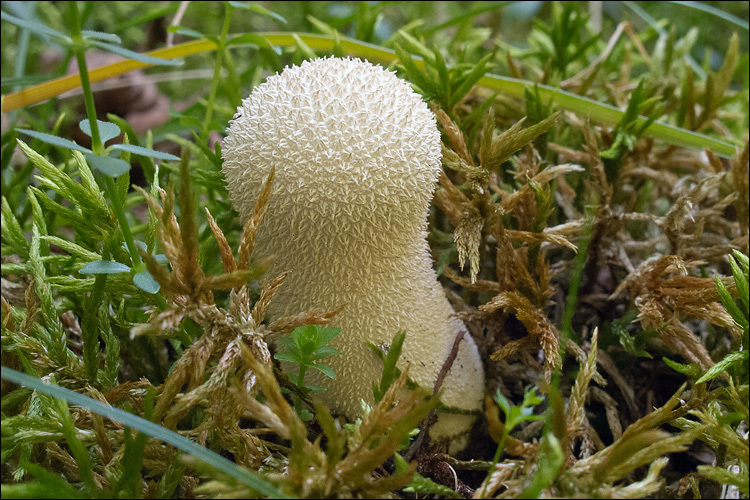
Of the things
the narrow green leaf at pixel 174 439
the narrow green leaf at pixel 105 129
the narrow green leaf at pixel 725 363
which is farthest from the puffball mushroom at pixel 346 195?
the narrow green leaf at pixel 725 363

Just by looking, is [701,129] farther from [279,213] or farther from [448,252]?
[279,213]

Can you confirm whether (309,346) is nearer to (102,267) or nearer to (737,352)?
(102,267)

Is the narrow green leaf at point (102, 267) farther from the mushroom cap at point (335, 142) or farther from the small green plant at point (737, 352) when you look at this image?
the small green plant at point (737, 352)

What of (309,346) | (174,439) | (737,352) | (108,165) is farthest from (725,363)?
(108,165)

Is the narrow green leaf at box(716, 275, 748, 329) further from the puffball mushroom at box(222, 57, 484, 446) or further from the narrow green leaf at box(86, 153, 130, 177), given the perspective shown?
the narrow green leaf at box(86, 153, 130, 177)

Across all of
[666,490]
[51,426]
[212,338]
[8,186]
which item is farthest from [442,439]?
[8,186]

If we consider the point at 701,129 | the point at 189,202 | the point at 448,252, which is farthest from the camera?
the point at 701,129

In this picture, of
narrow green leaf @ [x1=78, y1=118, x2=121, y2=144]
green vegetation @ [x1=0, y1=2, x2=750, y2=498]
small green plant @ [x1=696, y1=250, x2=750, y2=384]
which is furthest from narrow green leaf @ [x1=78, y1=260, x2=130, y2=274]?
small green plant @ [x1=696, y1=250, x2=750, y2=384]
